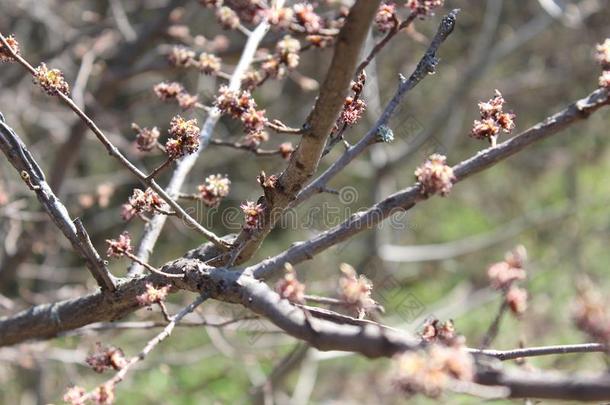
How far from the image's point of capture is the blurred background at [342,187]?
202 inches

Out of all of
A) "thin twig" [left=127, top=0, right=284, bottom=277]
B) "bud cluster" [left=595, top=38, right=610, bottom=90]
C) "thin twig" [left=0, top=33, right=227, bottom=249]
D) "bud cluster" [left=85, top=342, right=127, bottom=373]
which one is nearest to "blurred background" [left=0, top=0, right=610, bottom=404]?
"thin twig" [left=127, top=0, right=284, bottom=277]

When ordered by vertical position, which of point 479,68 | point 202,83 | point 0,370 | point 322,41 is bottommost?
point 322,41

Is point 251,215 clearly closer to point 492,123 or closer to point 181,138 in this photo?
point 181,138

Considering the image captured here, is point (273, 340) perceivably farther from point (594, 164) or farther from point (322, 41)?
point (594, 164)

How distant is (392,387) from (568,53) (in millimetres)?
6768

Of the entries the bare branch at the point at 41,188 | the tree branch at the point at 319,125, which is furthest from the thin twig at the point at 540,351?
the bare branch at the point at 41,188

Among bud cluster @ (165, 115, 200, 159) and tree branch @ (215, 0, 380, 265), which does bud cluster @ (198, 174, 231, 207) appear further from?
bud cluster @ (165, 115, 200, 159)

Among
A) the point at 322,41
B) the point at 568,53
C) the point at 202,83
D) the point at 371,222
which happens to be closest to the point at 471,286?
the point at 568,53

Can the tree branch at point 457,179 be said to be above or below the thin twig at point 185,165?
below

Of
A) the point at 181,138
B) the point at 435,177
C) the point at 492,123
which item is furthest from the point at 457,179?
the point at 181,138

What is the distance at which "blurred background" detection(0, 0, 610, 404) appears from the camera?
16.8 ft

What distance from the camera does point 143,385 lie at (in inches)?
254

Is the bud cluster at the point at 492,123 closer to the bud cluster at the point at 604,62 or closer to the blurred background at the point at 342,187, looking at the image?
the bud cluster at the point at 604,62

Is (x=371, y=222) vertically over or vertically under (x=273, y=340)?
under
